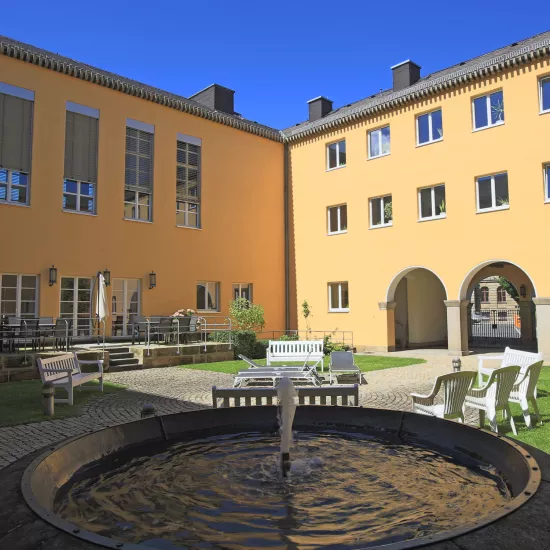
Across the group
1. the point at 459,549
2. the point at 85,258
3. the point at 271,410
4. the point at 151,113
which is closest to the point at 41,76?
the point at 151,113

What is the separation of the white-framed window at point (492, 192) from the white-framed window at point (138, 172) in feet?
41.8

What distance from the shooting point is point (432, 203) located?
1956cm

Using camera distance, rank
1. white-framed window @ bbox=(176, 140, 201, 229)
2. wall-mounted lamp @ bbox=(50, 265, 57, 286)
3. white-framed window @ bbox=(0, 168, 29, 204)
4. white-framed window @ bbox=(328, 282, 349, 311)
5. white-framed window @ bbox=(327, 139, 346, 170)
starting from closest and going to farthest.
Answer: white-framed window @ bbox=(0, 168, 29, 204) → wall-mounted lamp @ bbox=(50, 265, 57, 286) → white-framed window @ bbox=(176, 140, 201, 229) → white-framed window @ bbox=(328, 282, 349, 311) → white-framed window @ bbox=(327, 139, 346, 170)

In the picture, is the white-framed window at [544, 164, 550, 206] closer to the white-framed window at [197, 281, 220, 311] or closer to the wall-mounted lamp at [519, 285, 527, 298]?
the wall-mounted lamp at [519, 285, 527, 298]

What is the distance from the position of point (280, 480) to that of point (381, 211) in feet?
60.9

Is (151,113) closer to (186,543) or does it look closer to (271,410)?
(271,410)

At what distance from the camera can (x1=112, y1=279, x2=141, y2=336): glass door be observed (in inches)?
735

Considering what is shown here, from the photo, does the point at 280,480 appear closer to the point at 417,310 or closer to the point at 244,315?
the point at 244,315

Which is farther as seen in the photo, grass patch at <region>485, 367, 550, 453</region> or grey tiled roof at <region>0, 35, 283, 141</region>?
grey tiled roof at <region>0, 35, 283, 141</region>

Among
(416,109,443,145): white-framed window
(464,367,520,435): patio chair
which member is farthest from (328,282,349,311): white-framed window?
(464,367,520,435): patio chair

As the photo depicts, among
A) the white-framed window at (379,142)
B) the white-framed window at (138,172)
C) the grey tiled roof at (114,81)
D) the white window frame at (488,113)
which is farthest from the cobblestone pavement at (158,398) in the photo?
the grey tiled roof at (114,81)

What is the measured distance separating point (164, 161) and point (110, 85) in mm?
3459

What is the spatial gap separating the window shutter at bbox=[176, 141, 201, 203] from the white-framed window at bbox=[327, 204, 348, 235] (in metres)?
6.15

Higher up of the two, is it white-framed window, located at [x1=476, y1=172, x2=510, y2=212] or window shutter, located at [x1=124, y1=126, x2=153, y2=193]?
window shutter, located at [x1=124, y1=126, x2=153, y2=193]
